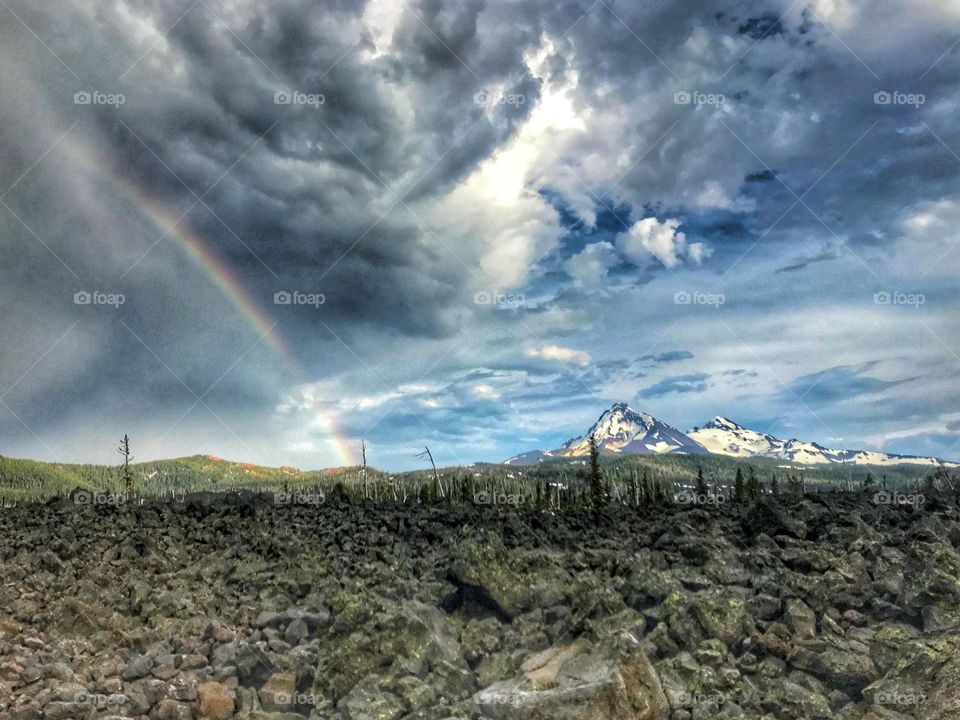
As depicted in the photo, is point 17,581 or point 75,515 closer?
point 17,581

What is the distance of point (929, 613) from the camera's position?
14.2 meters

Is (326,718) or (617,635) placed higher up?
(617,635)

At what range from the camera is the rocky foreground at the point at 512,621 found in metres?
13.1

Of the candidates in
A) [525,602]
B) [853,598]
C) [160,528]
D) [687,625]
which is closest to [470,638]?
[525,602]

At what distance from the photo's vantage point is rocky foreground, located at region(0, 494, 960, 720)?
13.1 metres

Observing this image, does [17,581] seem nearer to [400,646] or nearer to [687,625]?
[400,646]

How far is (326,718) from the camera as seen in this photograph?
14.0 meters

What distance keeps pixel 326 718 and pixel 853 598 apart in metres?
12.0

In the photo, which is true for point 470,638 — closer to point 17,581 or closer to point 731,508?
point 731,508

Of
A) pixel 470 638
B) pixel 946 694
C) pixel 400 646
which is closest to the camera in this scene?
pixel 946 694

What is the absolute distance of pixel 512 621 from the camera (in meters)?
16.4

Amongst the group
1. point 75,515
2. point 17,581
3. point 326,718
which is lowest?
point 326,718

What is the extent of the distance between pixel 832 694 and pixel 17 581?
22508 millimetres

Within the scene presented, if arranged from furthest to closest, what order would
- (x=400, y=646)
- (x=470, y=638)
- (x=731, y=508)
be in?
(x=731, y=508) < (x=470, y=638) < (x=400, y=646)
